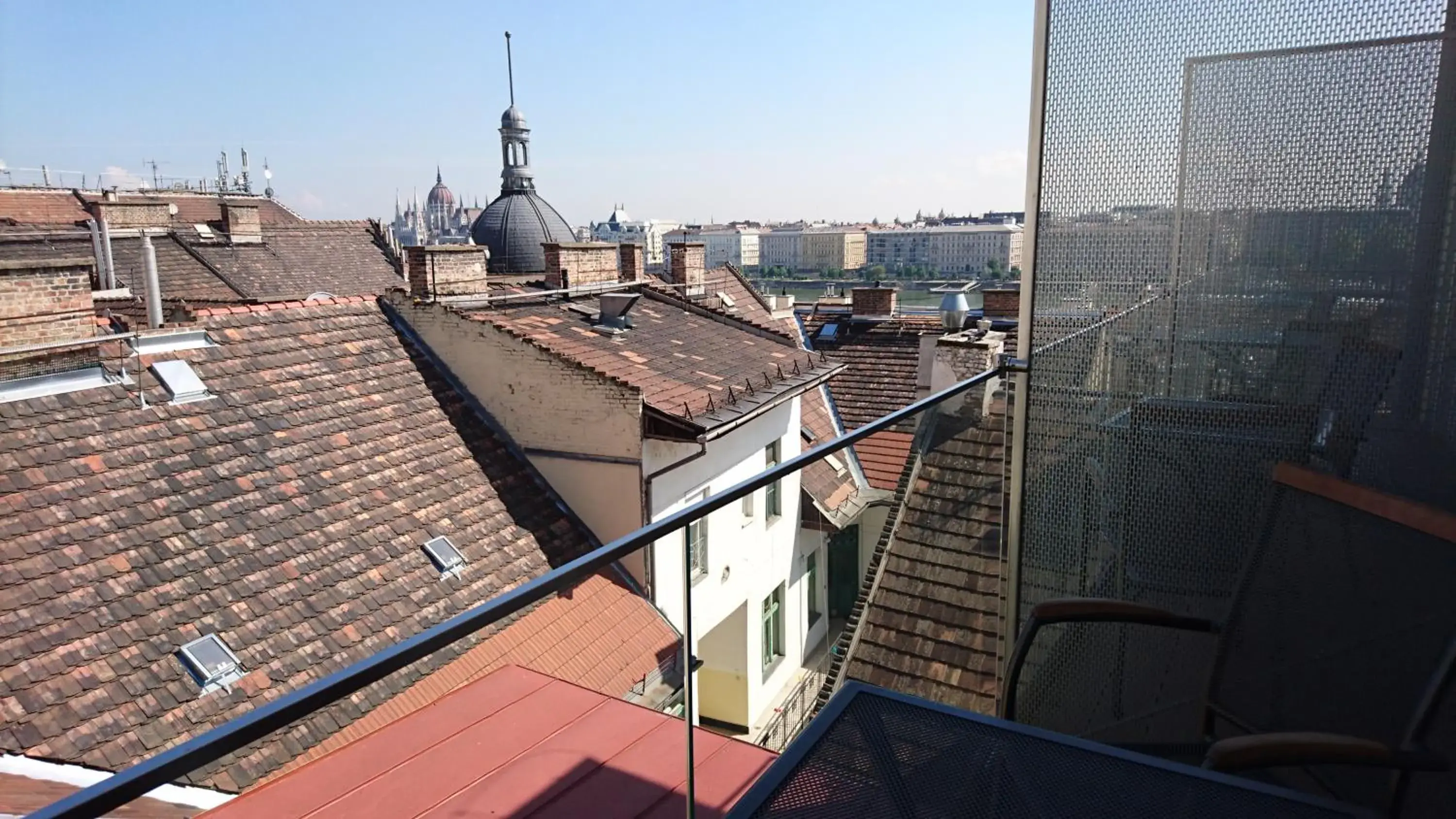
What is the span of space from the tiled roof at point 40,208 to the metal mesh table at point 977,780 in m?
22.9

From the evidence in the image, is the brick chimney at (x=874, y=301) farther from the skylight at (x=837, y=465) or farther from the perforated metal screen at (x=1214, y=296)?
the perforated metal screen at (x=1214, y=296)

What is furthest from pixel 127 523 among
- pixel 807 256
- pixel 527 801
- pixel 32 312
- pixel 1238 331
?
pixel 807 256

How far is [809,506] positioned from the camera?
36.3 ft

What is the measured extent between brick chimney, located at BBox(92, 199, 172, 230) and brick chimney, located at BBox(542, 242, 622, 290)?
8.64 meters

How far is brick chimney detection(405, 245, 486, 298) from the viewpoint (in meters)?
9.66

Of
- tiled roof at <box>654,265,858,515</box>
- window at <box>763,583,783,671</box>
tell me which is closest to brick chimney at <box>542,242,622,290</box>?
tiled roof at <box>654,265,858,515</box>

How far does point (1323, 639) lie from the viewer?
196 cm

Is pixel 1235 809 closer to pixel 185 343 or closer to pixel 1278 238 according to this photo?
pixel 1278 238

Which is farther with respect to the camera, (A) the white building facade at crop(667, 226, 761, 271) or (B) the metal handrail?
(A) the white building facade at crop(667, 226, 761, 271)

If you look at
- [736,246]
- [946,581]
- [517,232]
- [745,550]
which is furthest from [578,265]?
[736,246]

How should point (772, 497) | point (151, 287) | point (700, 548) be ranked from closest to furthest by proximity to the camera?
point (700, 548) < point (151, 287) < point (772, 497)

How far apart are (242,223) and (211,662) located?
14641 millimetres

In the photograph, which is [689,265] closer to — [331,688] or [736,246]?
[331,688]

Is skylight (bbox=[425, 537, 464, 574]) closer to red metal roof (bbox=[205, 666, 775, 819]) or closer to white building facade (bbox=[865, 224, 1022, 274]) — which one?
red metal roof (bbox=[205, 666, 775, 819])
